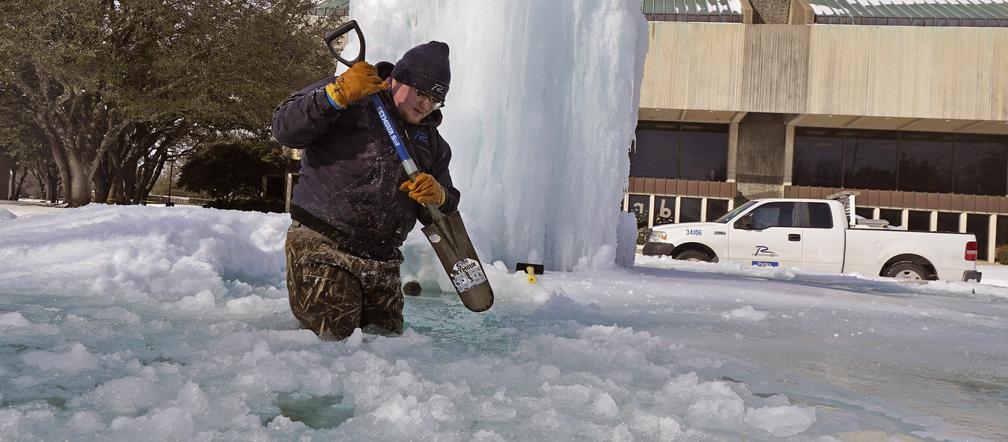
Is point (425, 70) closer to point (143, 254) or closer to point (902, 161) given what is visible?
point (143, 254)

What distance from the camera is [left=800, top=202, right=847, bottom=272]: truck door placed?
1234 centimetres

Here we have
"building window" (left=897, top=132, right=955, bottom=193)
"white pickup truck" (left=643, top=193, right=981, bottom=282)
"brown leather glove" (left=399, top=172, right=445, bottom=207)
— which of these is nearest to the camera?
"brown leather glove" (left=399, top=172, right=445, bottom=207)

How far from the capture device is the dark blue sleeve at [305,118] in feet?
10.4

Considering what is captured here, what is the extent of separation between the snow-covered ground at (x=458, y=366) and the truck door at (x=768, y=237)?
6.09 metres

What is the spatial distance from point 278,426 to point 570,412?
1003mm

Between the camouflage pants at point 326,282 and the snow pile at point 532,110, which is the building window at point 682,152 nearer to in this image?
the snow pile at point 532,110

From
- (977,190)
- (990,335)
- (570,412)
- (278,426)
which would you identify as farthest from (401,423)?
(977,190)

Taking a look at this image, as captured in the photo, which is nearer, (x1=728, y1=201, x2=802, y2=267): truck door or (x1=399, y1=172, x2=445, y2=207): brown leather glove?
(x1=399, y1=172, x2=445, y2=207): brown leather glove

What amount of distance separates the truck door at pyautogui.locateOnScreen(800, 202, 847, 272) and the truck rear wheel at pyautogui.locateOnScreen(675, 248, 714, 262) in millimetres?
1608

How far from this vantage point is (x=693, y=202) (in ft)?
104

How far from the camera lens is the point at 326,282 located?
11.2 ft

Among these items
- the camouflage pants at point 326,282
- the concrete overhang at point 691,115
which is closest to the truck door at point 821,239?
the camouflage pants at point 326,282

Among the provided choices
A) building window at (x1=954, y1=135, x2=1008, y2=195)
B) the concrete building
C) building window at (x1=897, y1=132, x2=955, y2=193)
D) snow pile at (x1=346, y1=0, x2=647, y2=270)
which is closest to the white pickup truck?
Result: snow pile at (x1=346, y1=0, x2=647, y2=270)

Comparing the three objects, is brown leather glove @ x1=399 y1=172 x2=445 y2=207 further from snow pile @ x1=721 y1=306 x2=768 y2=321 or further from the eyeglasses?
snow pile @ x1=721 y1=306 x2=768 y2=321
